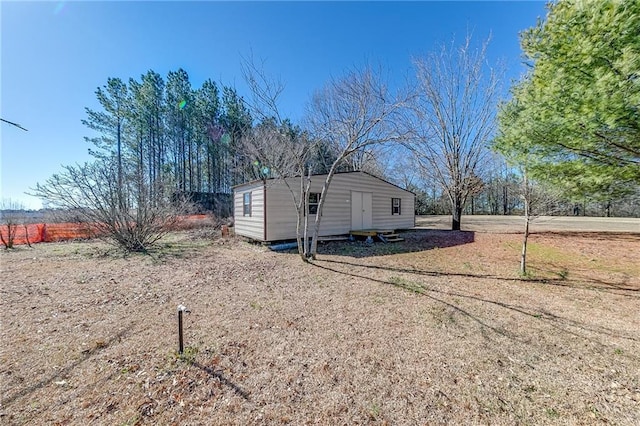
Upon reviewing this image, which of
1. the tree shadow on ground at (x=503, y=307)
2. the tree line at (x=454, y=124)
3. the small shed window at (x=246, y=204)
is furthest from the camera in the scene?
the small shed window at (x=246, y=204)

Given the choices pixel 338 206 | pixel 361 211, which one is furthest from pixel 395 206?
pixel 338 206

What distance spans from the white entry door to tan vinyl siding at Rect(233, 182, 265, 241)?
418cm

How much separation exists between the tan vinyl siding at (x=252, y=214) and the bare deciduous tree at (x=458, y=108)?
28.3ft

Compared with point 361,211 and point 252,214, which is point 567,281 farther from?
point 252,214

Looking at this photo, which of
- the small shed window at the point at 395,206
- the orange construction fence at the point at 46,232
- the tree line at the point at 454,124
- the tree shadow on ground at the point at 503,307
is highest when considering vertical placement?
the tree line at the point at 454,124

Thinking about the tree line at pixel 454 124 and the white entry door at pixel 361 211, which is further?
the white entry door at pixel 361 211

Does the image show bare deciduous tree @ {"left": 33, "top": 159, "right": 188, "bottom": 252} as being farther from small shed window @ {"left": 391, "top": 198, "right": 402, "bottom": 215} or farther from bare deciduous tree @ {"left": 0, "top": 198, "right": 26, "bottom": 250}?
small shed window @ {"left": 391, "top": 198, "right": 402, "bottom": 215}

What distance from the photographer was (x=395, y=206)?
13.6 meters

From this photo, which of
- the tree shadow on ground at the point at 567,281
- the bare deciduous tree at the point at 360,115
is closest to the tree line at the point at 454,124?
the bare deciduous tree at the point at 360,115

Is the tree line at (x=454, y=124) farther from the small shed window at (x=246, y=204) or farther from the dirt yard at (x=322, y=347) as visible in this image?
the dirt yard at (x=322, y=347)

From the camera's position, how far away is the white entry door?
11580 mm

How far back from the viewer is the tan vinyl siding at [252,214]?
376 inches

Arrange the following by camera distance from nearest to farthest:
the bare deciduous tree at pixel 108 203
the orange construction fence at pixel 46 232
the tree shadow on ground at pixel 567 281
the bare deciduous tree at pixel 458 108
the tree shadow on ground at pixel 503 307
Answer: the tree shadow on ground at pixel 503 307 < the tree shadow on ground at pixel 567 281 < the bare deciduous tree at pixel 108 203 < the orange construction fence at pixel 46 232 < the bare deciduous tree at pixel 458 108

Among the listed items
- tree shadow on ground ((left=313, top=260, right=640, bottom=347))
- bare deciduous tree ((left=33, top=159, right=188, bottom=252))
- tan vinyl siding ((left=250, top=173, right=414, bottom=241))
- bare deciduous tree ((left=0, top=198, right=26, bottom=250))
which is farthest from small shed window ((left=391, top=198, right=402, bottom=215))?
bare deciduous tree ((left=0, top=198, right=26, bottom=250))
